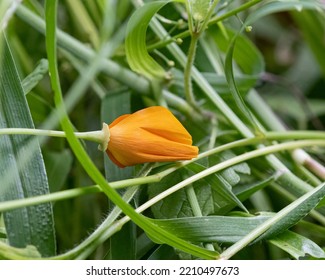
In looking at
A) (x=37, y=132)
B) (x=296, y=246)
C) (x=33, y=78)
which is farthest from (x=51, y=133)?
(x=296, y=246)

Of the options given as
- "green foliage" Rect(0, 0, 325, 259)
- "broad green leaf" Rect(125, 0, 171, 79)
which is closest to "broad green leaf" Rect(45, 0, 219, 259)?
"green foliage" Rect(0, 0, 325, 259)

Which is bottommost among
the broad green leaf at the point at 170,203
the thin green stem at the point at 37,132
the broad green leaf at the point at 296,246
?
the broad green leaf at the point at 296,246

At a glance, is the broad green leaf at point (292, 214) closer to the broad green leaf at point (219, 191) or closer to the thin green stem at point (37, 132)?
the broad green leaf at point (219, 191)

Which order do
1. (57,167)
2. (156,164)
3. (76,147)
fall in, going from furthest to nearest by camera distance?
(57,167) → (156,164) → (76,147)

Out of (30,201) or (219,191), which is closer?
(30,201)

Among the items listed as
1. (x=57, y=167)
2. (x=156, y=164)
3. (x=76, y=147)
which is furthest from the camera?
(x=57, y=167)

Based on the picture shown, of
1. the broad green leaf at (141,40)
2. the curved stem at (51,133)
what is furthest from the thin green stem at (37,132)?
the broad green leaf at (141,40)

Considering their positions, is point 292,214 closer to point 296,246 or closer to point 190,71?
point 296,246
